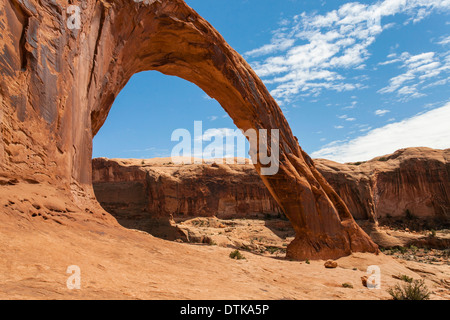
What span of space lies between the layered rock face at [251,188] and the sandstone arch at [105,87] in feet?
62.2

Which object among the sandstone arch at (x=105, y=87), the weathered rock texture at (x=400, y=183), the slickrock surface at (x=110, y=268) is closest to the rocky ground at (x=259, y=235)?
the weathered rock texture at (x=400, y=183)

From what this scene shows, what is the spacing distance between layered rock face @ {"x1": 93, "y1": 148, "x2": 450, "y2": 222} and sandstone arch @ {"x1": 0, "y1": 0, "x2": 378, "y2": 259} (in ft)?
62.2

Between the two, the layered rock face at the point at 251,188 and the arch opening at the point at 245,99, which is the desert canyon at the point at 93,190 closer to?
the arch opening at the point at 245,99

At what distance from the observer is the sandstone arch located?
5543mm

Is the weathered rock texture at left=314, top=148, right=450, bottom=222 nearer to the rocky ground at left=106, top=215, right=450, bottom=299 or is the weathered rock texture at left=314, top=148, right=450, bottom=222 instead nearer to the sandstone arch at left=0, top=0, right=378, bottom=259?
the rocky ground at left=106, top=215, right=450, bottom=299

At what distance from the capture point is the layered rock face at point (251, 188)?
32.7 m

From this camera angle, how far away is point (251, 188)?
3684cm

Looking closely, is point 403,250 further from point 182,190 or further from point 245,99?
point 182,190

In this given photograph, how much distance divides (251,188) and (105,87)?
2912cm

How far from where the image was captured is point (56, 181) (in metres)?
6.04
